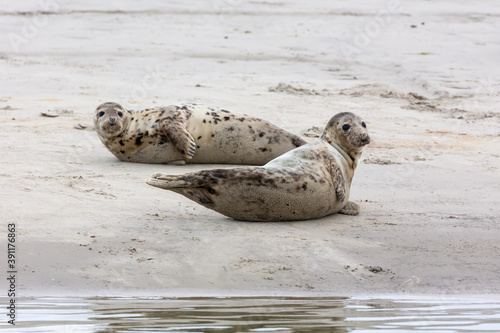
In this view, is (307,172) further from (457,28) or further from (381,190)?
(457,28)

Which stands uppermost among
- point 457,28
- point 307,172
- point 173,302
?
point 457,28

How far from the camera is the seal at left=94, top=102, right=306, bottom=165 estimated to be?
712 centimetres

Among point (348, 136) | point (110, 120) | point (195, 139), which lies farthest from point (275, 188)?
point (110, 120)

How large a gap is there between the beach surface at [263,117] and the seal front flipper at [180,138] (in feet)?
0.61

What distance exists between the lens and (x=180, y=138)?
698 cm

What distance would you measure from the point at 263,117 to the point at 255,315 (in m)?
4.95

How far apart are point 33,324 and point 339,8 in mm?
12160

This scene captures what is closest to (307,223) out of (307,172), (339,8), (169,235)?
(307,172)

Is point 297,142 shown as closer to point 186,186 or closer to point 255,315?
point 186,186

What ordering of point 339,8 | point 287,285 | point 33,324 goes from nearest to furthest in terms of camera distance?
point 33,324 → point 287,285 → point 339,8

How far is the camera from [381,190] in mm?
6086

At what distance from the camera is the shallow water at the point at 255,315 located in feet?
11.0

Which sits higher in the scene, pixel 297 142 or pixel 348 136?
pixel 348 136

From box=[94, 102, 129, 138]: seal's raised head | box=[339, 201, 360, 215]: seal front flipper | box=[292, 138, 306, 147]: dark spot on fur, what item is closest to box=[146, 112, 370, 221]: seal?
box=[339, 201, 360, 215]: seal front flipper
